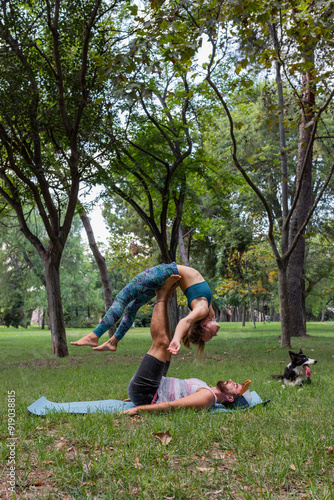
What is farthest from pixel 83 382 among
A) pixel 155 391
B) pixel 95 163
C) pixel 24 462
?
pixel 95 163

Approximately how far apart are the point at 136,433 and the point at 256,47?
269 inches

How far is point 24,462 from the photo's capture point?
3.32 m

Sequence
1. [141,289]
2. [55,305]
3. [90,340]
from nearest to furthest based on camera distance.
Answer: [90,340] < [141,289] < [55,305]

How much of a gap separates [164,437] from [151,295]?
1603mm

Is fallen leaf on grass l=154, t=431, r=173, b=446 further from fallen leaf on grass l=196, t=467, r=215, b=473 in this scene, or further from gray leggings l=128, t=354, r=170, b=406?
gray leggings l=128, t=354, r=170, b=406

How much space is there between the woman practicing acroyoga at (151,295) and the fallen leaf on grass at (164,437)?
3.60ft

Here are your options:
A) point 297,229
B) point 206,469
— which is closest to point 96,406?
point 206,469

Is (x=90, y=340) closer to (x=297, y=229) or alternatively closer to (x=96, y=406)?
(x=96, y=406)

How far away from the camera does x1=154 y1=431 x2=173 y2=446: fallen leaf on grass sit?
371 cm

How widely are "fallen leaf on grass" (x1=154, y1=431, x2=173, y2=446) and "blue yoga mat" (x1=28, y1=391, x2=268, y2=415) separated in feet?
3.32

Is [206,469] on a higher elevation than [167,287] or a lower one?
lower

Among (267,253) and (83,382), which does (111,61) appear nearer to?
(83,382)

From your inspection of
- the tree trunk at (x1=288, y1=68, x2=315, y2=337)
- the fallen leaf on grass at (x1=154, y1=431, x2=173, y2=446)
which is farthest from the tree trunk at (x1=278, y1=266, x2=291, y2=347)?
the fallen leaf on grass at (x1=154, y1=431, x2=173, y2=446)

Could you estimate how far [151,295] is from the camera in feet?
16.0
